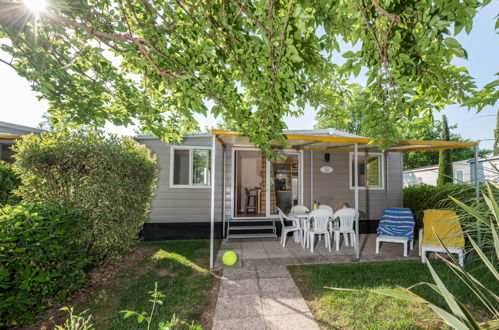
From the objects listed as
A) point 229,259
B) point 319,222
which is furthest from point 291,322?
point 319,222

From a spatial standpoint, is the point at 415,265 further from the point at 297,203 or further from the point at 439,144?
the point at 297,203

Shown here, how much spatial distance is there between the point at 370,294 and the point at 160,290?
9.80ft

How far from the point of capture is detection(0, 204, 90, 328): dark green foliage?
2047 mm

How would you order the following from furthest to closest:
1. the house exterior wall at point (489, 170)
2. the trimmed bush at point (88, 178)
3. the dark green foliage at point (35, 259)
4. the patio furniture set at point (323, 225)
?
the patio furniture set at point (323, 225) → the trimmed bush at point (88, 178) → the dark green foliage at point (35, 259) → the house exterior wall at point (489, 170)

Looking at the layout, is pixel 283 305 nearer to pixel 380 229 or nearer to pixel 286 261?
pixel 286 261

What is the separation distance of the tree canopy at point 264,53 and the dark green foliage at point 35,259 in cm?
165

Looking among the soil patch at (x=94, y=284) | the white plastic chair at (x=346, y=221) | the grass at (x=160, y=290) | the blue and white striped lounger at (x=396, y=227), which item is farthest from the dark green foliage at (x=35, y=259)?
the blue and white striped lounger at (x=396, y=227)

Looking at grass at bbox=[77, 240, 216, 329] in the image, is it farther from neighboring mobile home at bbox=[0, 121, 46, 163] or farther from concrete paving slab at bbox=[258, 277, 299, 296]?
neighboring mobile home at bbox=[0, 121, 46, 163]

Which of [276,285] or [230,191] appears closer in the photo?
[276,285]

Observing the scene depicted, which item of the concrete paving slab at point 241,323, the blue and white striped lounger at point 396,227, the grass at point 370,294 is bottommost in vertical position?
the concrete paving slab at point 241,323

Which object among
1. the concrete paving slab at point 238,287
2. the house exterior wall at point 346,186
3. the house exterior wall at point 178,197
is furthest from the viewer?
the house exterior wall at point 346,186

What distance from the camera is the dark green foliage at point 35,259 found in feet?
6.72

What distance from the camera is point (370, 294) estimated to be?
3.04m

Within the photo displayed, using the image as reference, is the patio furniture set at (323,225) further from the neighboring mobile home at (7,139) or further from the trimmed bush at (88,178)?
the neighboring mobile home at (7,139)
